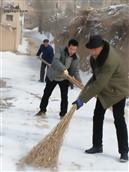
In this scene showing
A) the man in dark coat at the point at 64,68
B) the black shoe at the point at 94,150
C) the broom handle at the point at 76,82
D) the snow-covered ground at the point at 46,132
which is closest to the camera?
the snow-covered ground at the point at 46,132

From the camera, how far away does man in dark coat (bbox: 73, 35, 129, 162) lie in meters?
6.16

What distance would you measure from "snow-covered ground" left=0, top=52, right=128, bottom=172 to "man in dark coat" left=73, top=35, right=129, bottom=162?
0.42m

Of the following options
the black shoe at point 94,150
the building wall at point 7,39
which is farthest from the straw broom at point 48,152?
the building wall at point 7,39

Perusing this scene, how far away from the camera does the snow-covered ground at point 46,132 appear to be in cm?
648

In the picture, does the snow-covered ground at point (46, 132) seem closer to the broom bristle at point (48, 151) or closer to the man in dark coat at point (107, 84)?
the broom bristle at point (48, 151)

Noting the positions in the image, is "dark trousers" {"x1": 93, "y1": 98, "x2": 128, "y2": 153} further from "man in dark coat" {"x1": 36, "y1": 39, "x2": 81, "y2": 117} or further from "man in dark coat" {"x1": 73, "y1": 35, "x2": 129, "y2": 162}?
"man in dark coat" {"x1": 36, "y1": 39, "x2": 81, "y2": 117}

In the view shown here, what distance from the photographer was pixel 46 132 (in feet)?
26.5

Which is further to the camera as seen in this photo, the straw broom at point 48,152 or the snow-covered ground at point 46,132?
the snow-covered ground at point 46,132

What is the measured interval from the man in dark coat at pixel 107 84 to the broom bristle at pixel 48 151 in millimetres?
384

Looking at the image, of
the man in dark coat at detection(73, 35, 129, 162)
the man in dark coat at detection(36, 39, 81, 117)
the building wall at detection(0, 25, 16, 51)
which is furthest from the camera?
the building wall at detection(0, 25, 16, 51)

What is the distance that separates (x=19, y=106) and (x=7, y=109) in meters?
0.45

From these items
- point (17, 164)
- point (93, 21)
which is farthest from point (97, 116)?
point (93, 21)

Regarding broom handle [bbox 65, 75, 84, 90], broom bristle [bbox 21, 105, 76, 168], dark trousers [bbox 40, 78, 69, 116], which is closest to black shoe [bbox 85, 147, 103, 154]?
broom bristle [bbox 21, 105, 76, 168]

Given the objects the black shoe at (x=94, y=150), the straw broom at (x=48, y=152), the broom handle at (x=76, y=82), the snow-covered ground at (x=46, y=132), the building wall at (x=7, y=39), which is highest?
the broom handle at (x=76, y=82)
